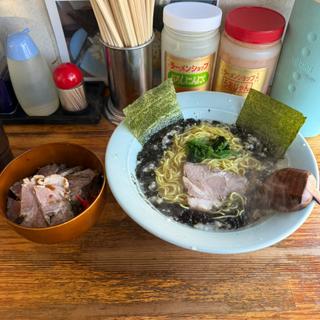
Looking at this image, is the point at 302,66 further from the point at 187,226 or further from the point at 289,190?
the point at 187,226

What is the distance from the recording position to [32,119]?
3.04 ft

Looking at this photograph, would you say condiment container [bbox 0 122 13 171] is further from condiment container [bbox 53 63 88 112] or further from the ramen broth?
the ramen broth

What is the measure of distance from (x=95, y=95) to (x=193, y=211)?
511 mm

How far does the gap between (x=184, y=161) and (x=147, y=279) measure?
29cm

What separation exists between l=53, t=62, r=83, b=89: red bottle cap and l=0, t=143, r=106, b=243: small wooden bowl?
0.64 feet

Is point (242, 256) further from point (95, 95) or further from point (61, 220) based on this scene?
Result: point (95, 95)

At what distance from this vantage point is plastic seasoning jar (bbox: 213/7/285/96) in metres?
0.76

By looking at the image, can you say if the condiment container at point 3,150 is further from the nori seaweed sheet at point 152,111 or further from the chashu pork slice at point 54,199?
the nori seaweed sheet at point 152,111

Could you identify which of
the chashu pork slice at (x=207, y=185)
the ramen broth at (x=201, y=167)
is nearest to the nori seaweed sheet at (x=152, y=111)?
the ramen broth at (x=201, y=167)

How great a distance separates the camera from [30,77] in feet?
2.79

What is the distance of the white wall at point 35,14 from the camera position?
0.86 m

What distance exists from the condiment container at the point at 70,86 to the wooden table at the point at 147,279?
36cm

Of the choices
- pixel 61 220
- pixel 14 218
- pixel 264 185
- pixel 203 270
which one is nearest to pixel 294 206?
pixel 264 185

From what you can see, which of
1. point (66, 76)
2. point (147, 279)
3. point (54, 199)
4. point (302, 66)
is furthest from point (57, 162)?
point (302, 66)
